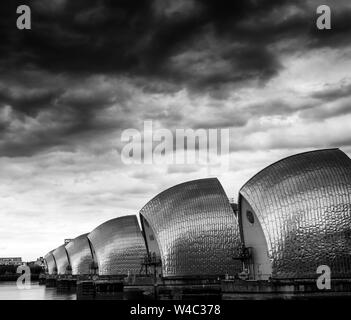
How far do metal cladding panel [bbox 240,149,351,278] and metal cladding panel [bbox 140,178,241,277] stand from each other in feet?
31.6

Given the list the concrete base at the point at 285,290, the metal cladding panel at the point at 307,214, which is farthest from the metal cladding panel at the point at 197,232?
the concrete base at the point at 285,290

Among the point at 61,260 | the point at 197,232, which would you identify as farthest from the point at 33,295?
the point at 61,260

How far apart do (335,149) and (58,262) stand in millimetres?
97945

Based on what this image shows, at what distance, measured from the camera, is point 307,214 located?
43688 millimetres

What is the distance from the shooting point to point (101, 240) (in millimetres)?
82812

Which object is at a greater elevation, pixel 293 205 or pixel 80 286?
pixel 293 205

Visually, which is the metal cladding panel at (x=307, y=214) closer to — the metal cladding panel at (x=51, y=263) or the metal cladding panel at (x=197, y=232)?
the metal cladding panel at (x=197, y=232)

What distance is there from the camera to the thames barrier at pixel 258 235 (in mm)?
42688

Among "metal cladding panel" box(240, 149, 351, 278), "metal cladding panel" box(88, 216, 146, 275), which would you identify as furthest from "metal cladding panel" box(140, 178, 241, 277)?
"metal cladding panel" box(88, 216, 146, 275)

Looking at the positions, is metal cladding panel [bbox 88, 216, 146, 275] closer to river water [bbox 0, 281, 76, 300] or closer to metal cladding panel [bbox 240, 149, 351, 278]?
river water [bbox 0, 281, 76, 300]

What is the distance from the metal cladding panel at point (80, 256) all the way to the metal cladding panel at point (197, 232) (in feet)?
159

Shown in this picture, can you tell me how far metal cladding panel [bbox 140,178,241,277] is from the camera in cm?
5453
